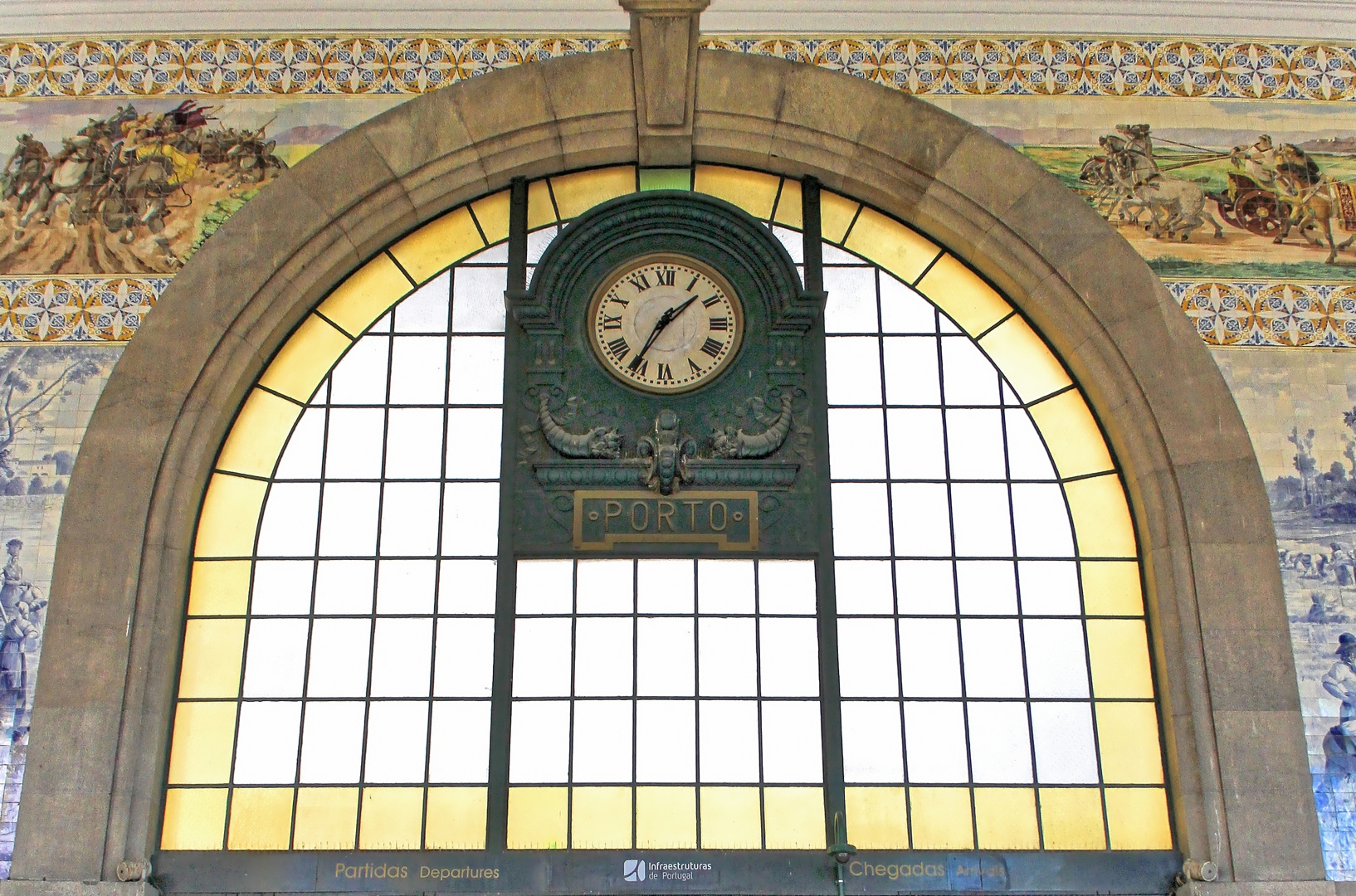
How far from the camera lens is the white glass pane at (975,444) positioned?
13.4 meters

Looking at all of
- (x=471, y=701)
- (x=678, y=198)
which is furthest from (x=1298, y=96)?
(x=471, y=701)

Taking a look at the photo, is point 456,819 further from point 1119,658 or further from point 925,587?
point 1119,658

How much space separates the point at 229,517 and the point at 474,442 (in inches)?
86.8

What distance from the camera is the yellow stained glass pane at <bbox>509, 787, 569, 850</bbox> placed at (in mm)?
12336

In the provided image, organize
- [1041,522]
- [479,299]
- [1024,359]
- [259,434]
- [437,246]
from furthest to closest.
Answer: [437,246], [479,299], [1024,359], [259,434], [1041,522]

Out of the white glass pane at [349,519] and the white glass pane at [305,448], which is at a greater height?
the white glass pane at [305,448]

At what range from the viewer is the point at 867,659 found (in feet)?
A: 42.1

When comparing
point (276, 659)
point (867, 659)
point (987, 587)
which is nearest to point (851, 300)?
point (987, 587)

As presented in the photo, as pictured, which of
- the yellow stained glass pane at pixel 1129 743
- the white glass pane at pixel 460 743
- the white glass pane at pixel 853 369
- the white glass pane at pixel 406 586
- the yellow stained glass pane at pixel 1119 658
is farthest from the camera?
the white glass pane at pixel 853 369

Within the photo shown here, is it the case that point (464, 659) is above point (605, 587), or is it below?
below

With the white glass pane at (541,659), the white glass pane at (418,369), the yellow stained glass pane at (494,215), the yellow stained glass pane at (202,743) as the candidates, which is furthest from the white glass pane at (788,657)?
the yellow stained glass pane at (202,743)

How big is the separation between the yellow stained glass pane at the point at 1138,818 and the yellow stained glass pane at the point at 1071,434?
278 cm

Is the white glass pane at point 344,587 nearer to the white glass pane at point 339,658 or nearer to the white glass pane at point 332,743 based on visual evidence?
the white glass pane at point 339,658

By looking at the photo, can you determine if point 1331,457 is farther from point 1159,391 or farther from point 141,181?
point 141,181
